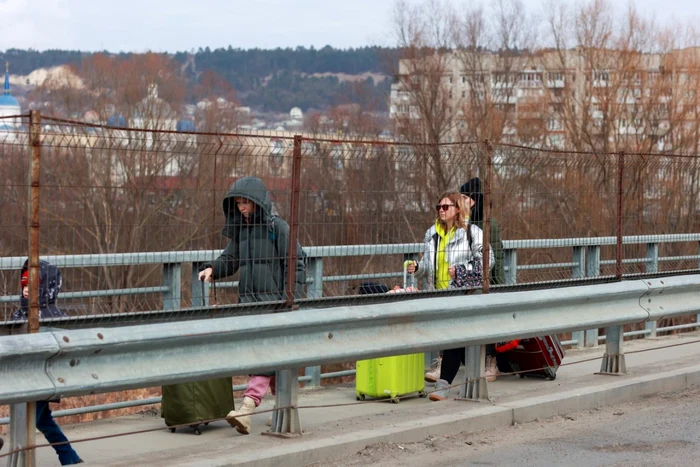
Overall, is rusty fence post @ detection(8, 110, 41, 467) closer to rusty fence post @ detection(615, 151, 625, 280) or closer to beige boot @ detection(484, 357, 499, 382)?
beige boot @ detection(484, 357, 499, 382)

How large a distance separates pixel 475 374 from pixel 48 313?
125 inches

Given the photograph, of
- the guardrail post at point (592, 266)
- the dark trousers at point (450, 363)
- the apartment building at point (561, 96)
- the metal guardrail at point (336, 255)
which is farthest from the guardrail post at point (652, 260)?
the apartment building at point (561, 96)

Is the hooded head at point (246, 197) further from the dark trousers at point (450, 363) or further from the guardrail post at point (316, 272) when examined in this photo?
the dark trousers at point (450, 363)

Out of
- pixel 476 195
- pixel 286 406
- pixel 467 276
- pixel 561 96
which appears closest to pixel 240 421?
pixel 286 406

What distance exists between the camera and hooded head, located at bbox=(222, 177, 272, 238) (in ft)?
23.6

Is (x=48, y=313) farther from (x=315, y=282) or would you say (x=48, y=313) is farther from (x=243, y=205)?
(x=315, y=282)

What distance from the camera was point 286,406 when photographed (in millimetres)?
6715

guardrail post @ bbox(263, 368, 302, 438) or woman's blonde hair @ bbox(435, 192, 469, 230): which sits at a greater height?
woman's blonde hair @ bbox(435, 192, 469, 230)

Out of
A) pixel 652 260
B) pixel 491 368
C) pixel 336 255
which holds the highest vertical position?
pixel 336 255

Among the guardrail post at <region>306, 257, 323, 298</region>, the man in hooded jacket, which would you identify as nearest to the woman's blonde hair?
the guardrail post at <region>306, 257, 323, 298</region>

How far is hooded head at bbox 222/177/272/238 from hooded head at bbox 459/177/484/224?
2.02 m

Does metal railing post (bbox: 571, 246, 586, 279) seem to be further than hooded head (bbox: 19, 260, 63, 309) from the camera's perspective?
Yes

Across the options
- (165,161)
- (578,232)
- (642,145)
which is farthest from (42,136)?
(642,145)

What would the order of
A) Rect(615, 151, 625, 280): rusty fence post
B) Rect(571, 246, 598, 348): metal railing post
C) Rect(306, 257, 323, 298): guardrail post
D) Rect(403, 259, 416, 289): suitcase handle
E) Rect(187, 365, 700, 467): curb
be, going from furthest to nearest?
Rect(571, 246, 598, 348): metal railing post → Rect(615, 151, 625, 280): rusty fence post → Rect(306, 257, 323, 298): guardrail post → Rect(403, 259, 416, 289): suitcase handle → Rect(187, 365, 700, 467): curb
